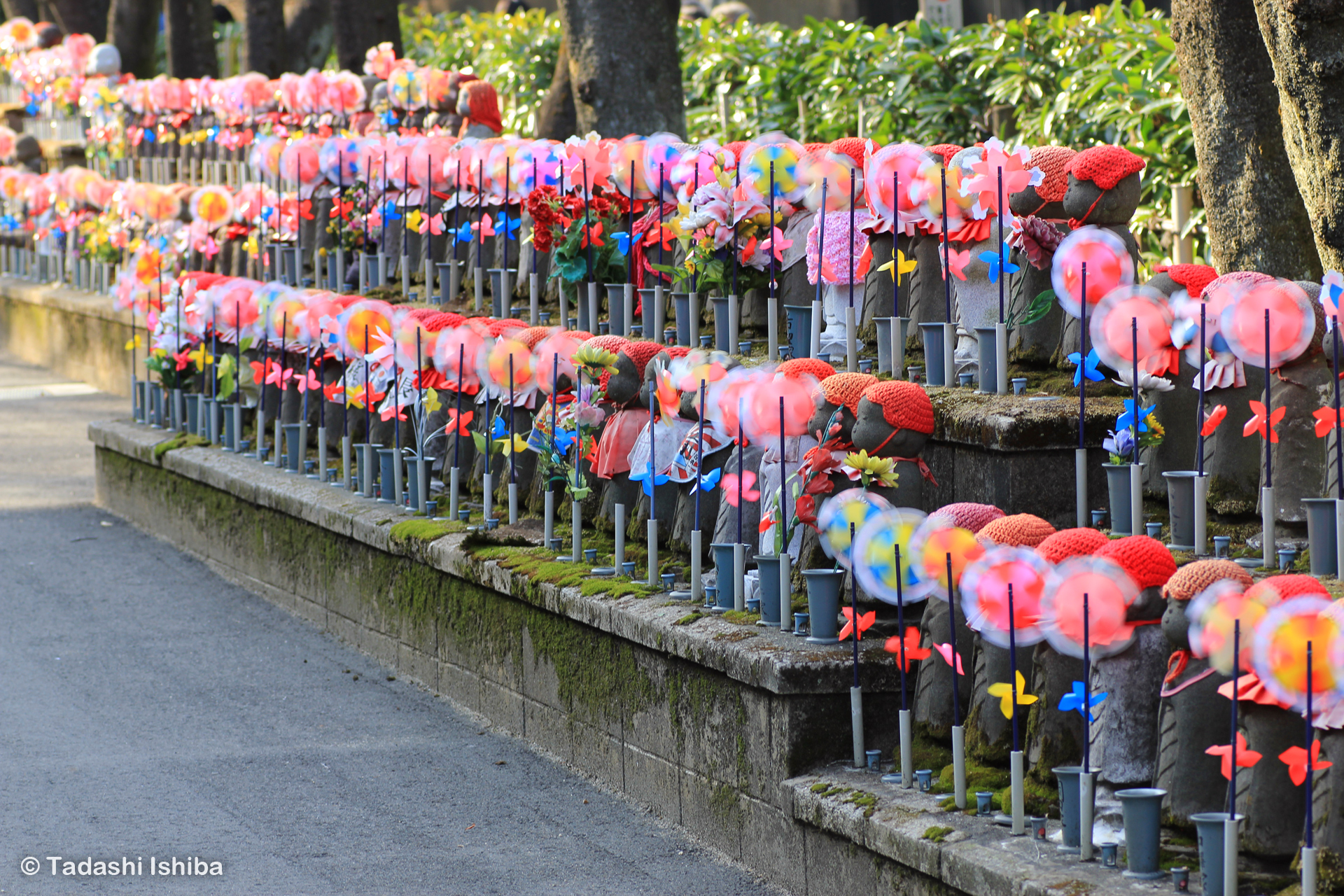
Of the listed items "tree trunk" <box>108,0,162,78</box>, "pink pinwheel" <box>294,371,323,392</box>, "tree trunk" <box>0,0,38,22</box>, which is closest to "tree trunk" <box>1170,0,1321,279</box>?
"pink pinwheel" <box>294,371,323,392</box>

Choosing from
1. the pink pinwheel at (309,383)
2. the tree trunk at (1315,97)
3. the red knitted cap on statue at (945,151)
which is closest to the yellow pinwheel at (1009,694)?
the tree trunk at (1315,97)

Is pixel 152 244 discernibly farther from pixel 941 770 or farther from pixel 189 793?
pixel 941 770

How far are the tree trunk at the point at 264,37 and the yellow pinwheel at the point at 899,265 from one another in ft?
35.9

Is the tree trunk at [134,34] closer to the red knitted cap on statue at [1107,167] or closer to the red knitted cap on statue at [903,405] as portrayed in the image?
the red knitted cap on statue at [1107,167]

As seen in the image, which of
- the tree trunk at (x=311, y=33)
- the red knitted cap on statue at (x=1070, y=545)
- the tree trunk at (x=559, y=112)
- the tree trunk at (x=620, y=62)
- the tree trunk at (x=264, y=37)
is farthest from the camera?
the tree trunk at (x=311, y=33)

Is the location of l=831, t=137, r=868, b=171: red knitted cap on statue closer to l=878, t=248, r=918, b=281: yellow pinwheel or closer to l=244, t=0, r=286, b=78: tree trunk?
l=878, t=248, r=918, b=281: yellow pinwheel

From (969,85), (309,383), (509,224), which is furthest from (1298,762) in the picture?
(969,85)

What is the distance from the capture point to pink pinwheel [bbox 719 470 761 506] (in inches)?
195

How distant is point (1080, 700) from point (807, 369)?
4.86ft

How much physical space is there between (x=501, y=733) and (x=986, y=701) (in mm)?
2066

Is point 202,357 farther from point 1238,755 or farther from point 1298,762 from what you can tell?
point 1298,762

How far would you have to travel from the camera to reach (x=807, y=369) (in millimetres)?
4855

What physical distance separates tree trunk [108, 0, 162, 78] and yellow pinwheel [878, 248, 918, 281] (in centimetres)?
1401

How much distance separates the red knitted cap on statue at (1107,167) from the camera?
16.1ft
